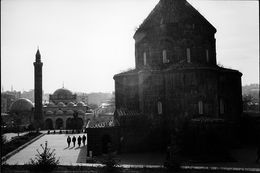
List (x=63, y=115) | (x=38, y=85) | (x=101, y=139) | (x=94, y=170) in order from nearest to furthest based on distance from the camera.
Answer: (x=94, y=170) → (x=101, y=139) → (x=38, y=85) → (x=63, y=115)

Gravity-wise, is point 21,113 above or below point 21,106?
below

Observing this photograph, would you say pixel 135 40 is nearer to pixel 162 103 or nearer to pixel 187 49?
pixel 187 49

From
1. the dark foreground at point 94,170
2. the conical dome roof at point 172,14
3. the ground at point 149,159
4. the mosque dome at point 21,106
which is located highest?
the conical dome roof at point 172,14

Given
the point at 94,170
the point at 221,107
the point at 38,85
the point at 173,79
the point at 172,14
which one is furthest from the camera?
the point at 38,85

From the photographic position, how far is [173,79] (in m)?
21.8

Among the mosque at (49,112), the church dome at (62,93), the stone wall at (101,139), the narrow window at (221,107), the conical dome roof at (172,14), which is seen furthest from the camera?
the church dome at (62,93)

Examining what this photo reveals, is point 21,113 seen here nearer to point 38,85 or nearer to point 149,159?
point 38,85

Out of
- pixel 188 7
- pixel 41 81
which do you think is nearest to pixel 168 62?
pixel 188 7

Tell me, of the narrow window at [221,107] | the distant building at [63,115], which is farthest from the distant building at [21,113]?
the narrow window at [221,107]

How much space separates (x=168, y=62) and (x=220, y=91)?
4.84 meters

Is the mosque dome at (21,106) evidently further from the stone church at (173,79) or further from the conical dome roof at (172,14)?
the conical dome roof at (172,14)

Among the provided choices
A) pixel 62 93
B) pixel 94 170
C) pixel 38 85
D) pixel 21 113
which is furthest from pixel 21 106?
pixel 94 170

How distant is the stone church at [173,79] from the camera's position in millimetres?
21500

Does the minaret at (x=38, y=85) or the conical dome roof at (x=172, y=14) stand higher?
the conical dome roof at (x=172, y=14)
